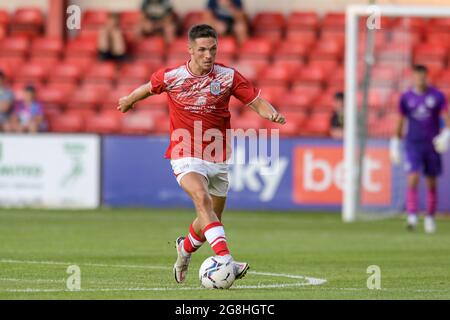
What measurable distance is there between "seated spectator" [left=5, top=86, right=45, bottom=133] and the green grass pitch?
2.46m

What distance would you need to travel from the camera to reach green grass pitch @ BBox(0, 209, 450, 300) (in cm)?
1003

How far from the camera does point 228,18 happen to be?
2688cm

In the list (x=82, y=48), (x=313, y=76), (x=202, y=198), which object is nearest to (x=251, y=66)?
(x=313, y=76)

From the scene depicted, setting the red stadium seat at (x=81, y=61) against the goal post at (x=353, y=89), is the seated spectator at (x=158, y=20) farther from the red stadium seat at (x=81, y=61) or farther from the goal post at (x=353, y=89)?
the goal post at (x=353, y=89)

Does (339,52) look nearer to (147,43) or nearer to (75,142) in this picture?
(147,43)

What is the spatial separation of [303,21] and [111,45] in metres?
4.02

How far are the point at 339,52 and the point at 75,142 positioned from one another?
6416 millimetres

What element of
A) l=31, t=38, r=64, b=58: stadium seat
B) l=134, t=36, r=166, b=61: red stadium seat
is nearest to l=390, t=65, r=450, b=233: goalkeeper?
l=134, t=36, r=166, b=61: red stadium seat

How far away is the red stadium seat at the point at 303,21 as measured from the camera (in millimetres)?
27094

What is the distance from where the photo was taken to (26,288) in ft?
32.8

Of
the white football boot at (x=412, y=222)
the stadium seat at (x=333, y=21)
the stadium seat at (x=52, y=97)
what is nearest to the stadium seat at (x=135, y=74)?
the stadium seat at (x=52, y=97)

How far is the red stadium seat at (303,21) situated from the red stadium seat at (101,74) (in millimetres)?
3814

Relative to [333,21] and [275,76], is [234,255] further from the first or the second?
[333,21]
